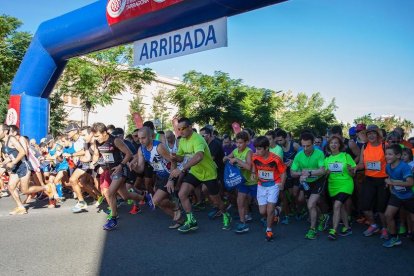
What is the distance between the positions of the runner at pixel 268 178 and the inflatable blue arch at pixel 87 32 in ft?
9.90

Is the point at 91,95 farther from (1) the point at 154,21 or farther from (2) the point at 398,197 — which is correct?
(2) the point at 398,197

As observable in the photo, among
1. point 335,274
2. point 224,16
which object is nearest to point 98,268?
point 335,274

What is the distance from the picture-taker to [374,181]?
6.11 metres

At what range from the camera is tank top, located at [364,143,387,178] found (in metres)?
6.05

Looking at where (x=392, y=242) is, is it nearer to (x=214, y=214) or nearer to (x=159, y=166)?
(x=214, y=214)

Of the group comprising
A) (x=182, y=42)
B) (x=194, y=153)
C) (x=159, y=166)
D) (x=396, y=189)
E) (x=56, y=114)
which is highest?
(x=56, y=114)

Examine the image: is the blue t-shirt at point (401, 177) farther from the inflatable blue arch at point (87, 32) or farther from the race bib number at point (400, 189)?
the inflatable blue arch at point (87, 32)

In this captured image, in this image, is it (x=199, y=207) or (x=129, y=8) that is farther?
(x=129, y=8)

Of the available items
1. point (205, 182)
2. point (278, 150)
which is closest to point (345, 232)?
point (278, 150)

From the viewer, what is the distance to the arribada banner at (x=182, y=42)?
25.0 ft

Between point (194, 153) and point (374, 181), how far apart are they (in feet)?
9.88

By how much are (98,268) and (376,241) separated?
420cm

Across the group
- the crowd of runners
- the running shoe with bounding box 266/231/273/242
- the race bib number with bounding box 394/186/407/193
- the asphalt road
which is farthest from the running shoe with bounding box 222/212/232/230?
the race bib number with bounding box 394/186/407/193

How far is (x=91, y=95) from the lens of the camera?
25453 millimetres
